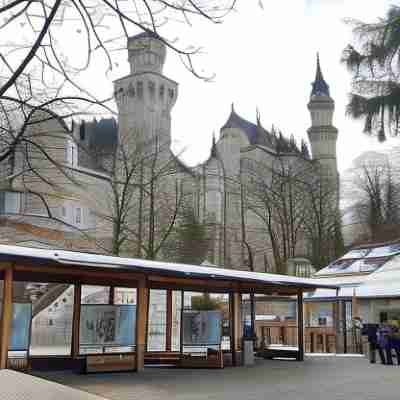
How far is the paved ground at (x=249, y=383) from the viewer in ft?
31.7

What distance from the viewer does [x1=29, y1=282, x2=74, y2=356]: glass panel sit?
20562mm

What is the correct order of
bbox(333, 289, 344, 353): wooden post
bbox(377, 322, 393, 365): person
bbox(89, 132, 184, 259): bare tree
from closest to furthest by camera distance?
1. bbox(377, 322, 393, 365): person
2. bbox(333, 289, 344, 353): wooden post
3. bbox(89, 132, 184, 259): bare tree

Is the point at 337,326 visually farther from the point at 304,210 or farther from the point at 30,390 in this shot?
the point at 304,210

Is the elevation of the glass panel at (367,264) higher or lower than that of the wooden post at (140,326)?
higher

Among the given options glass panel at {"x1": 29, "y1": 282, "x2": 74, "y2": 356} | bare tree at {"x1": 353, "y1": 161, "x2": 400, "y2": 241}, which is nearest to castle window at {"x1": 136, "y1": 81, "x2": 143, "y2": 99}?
Answer: bare tree at {"x1": 353, "y1": 161, "x2": 400, "y2": 241}

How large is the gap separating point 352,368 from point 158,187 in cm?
2198

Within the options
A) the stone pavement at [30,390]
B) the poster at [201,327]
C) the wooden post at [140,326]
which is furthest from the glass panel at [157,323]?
the stone pavement at [30,390]

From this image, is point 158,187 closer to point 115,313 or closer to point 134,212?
point 134,212

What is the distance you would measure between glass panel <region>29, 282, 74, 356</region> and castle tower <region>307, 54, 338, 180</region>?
52.5 metres

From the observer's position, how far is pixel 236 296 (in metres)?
16.5

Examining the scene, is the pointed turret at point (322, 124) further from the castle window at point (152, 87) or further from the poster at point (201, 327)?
the poster at point (201, 327)

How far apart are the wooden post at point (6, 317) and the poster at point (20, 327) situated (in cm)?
52

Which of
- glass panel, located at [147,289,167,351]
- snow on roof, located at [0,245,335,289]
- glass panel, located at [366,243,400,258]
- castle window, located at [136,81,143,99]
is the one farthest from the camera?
castle window, located at [136,81,143,99]

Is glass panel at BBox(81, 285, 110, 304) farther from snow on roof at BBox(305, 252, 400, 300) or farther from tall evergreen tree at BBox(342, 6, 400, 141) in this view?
tall evergreen tree at BBox(342, 6, 400, 141)
